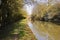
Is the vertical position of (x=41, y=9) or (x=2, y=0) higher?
(x=2, y=0)

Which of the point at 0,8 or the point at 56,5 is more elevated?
the point at 0,8

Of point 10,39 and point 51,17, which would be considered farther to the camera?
point 51,17

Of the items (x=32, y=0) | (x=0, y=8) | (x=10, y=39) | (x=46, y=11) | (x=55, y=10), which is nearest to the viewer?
(x=10, y=39)

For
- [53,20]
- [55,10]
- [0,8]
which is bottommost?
[53,20]

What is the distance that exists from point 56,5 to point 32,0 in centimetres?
1242

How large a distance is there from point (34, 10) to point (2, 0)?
27790mm

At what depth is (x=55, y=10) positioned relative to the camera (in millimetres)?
28719

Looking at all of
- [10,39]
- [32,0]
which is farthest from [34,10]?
[10,39]

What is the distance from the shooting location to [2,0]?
37.9ft

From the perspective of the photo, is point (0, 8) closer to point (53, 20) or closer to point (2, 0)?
point (2, 0)

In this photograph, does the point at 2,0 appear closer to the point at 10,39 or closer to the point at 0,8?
the point at 0,8

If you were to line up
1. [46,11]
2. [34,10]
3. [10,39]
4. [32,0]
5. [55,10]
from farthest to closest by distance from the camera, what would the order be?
[34,10] → [46,11] → [55,10] → [32,0] → [10,39]

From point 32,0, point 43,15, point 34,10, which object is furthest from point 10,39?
point 34,10

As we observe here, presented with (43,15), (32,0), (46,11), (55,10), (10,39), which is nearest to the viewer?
→ (10,39)
